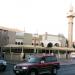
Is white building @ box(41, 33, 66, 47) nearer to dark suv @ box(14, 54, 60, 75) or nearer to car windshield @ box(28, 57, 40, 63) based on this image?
dark suv @ box(14, 54, 60, 75)

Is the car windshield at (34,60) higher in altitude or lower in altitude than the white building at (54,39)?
lower

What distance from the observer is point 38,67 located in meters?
23.2

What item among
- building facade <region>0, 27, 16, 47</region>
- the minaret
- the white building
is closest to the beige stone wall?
building facade <region>0, 27, 16, 47</region>

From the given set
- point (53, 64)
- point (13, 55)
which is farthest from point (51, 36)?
point (53, 64)

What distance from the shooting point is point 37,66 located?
75.8ft

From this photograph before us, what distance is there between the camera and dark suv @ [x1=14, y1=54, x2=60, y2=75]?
22.3 meters

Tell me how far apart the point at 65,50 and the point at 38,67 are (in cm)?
5775

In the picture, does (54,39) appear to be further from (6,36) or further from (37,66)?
(37,66)

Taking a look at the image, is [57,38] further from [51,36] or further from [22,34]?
[22,34]

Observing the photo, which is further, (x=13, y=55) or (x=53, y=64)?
(x=13, y=55)

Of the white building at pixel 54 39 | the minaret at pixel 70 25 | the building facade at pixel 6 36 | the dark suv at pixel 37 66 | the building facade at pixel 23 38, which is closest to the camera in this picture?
the dark suv at pixel 37 66

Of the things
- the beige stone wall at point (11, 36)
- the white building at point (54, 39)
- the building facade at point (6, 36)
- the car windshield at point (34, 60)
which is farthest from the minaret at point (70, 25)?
the car windshield at point (34, 60)

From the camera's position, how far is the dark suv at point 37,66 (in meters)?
22.3

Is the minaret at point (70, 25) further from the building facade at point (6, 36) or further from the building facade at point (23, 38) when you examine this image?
the building facade at point (6, 36)
